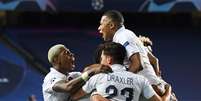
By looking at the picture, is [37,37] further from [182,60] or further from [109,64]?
[109,64]

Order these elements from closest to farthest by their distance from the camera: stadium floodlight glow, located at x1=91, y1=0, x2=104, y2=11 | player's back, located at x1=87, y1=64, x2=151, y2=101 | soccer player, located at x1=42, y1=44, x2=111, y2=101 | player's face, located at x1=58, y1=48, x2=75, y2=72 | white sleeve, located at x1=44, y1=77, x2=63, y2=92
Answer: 1. player's back, located at x1=87, y1=64, x2=151, y2=101
2. soccer player, located at x1=42, y1=44, x2=111, y2=101
3. white sleeve, located at x1=44, y1=77, x2=63, y2=92
4. player's face, located at x1=58, y1=48, x2=75, y2=72
5. stadium floodlight glow, located at x1=91, y1=0, x2=104, y2=11

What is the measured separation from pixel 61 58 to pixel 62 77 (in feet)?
0.51

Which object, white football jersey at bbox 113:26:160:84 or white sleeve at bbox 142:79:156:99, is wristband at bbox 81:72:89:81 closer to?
white sleeve at bbox 142:79:156:99

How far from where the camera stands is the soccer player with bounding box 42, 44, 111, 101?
15.1 feet

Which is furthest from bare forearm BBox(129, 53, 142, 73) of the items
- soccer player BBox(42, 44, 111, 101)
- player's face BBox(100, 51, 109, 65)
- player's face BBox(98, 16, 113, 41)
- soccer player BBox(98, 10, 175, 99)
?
player's face BBox(100, 51, 109, 65)

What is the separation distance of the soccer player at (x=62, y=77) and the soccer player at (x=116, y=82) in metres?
0.07

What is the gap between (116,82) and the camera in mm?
4473

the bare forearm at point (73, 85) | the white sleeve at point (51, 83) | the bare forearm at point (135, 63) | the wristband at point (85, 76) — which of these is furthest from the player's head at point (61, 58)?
the bare forearm at point (135, 63)

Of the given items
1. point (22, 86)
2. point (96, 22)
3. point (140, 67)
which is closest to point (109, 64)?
point (140, 67)

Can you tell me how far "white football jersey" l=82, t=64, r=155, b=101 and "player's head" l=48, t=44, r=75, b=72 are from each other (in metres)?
0.43

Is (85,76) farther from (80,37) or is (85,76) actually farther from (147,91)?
(80,37)

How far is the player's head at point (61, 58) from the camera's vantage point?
4.89 metres

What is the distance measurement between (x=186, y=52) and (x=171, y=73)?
72 cm

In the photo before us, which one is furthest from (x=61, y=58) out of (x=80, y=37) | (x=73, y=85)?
(x=80, y=37)
